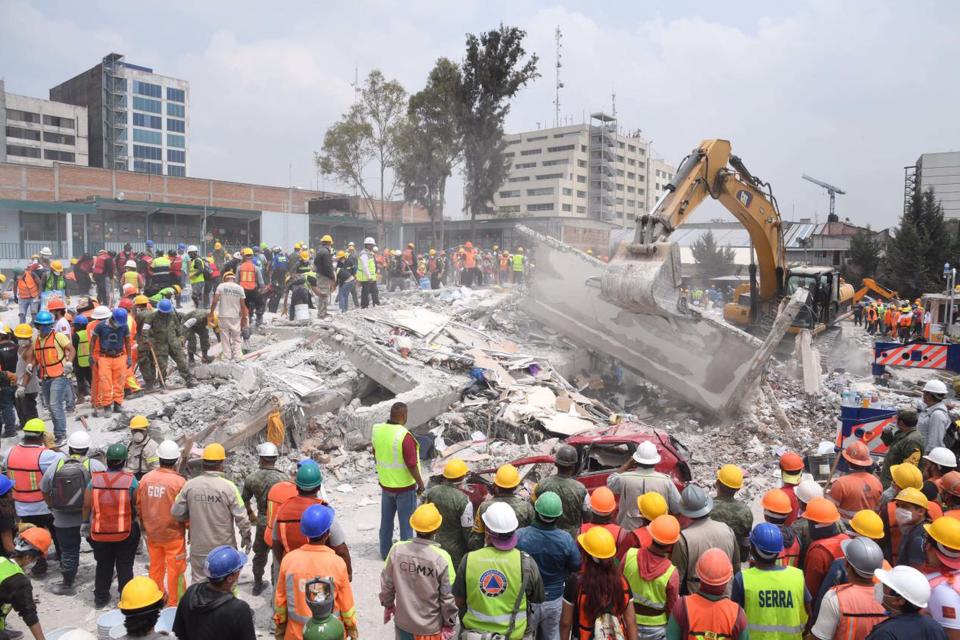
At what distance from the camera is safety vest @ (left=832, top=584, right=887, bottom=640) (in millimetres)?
3113

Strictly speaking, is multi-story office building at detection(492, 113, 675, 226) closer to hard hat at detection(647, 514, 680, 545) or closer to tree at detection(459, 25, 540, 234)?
tree at detection(459, 25, 540, 234)

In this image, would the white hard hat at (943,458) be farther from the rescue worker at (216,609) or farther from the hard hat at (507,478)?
the rescue worker at (216,609)

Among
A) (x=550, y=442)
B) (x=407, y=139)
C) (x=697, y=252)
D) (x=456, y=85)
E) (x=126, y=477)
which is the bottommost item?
(x=550, y=442)

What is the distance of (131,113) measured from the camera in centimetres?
6431

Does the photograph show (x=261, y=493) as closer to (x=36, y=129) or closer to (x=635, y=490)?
(x=635, y=490)

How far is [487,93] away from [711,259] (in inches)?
812

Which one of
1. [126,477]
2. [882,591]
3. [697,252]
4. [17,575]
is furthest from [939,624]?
[697,252]

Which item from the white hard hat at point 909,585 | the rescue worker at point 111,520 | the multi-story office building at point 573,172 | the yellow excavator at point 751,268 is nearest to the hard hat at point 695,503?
the white hard hat at point 909,585

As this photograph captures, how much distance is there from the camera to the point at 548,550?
12.6 ft

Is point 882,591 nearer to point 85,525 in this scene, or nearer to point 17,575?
point 17,575

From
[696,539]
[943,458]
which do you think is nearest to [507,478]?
[696,539]

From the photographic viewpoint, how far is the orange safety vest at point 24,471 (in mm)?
5520

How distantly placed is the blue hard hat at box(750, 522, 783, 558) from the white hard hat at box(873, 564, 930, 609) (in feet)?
1.58

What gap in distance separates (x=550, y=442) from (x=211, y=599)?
18.9ft
